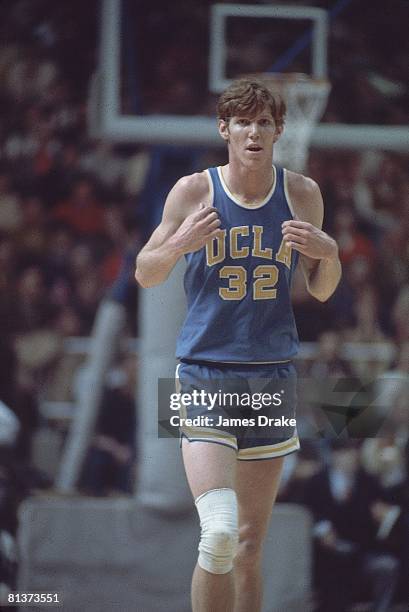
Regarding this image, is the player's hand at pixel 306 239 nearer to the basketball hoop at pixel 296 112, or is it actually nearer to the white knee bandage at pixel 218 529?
the white knee bandage at pixel 218 529

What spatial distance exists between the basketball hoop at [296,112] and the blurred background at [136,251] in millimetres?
149

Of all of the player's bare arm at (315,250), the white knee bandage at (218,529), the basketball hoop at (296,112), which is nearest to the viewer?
the white knee bandage at (218,529)

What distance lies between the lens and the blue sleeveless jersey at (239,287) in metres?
3.07

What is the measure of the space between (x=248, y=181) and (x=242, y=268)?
0.26m

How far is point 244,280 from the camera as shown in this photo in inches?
122

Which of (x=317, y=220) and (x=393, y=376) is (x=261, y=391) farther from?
(x=393, y=376)

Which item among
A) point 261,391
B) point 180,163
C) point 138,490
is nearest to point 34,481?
point 138,490

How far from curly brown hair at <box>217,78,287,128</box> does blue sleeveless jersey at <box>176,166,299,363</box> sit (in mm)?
222

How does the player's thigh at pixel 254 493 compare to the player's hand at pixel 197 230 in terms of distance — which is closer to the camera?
the player's hand at pixel 197 230

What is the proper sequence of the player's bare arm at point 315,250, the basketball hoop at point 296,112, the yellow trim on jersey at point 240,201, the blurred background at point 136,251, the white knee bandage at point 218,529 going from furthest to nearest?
the blurred background at point 136,251
the basketball hoop at point 296,112
the yellow trim on jersey at point 240,201
the player's bare arm at point 315,250
the white knee bandage at point 218,529

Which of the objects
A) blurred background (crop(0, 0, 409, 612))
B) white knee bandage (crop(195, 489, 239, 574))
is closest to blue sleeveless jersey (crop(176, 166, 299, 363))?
white knee bandage (crop(195, 489, 239, 574))

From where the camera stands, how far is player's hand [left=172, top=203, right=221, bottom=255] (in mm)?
2914

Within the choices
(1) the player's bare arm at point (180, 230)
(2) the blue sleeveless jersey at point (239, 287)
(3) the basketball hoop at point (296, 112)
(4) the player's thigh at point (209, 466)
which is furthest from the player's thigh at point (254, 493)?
(3) the basketball hoop at point (296, 112)

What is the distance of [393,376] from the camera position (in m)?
4.94
